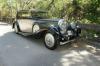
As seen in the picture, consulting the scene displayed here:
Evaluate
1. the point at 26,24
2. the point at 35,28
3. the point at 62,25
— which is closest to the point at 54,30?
the point at 62,25

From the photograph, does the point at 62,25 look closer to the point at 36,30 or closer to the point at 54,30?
the point at 54,30

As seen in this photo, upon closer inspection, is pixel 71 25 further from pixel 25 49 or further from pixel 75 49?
pixel 25 49

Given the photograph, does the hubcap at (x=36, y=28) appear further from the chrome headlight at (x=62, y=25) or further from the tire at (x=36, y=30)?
the chrome headlight at (x=62, y=25)

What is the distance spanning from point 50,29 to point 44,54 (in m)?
0.99

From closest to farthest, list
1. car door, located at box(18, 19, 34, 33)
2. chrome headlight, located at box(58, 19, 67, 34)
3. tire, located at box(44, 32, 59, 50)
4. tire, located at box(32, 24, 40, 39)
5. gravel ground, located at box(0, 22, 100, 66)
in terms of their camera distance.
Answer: gravel ground, located at box(0, 22, 100, 66) < tire, located at box(44, 32, 59, 50) < chrome headlight, located at box(58, 19, 67, 34) < tire, located at box(32, 24, 40, 39) < car door, located at box(18, 19, 34, 33)

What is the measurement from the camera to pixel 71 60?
5.29 m

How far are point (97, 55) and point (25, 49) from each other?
277 centimetres

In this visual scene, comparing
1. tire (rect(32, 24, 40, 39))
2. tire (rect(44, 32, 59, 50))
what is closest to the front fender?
tire (rect(44, 32, 59, 50))

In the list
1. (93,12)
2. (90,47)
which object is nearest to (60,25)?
(90,47)

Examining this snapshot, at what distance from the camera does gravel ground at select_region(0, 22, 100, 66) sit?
513 centimetres

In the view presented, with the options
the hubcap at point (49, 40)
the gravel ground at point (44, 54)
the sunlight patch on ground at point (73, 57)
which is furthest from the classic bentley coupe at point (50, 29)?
the sunlight patch on ground at point (73, 57)

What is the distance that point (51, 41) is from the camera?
20.5 ft

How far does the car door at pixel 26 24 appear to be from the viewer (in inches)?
305

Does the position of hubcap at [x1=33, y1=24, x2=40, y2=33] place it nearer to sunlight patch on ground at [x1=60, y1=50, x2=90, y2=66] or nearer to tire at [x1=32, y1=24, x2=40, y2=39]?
tire at [x1=32, y1=24, x2=40, y2=39]
